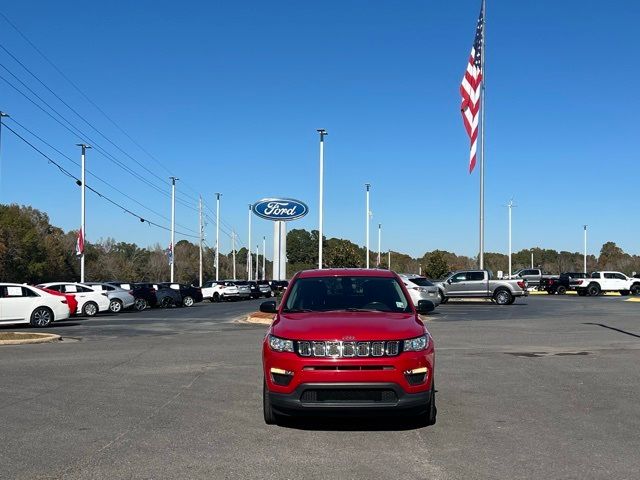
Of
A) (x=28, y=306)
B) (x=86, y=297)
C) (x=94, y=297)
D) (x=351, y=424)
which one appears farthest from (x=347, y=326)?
(x=94, y=297)

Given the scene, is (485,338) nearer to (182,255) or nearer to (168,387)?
(168,387)

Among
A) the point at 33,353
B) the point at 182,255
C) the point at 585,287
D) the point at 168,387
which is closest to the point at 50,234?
the point at 182,255

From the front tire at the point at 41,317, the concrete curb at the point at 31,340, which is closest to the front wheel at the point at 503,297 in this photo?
the front tire at the point at 41,317

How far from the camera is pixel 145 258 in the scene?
390ft

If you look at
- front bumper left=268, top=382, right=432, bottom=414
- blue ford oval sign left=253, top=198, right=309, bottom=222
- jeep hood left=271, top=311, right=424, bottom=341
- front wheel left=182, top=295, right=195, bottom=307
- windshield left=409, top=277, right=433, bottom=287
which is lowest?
front wheel left=182, top=295, right=195, bottom=307

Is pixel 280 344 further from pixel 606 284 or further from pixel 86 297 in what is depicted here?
pixel 606 284

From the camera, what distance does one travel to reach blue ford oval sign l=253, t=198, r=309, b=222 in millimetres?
60844

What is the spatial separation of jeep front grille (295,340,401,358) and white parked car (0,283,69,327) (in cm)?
1937

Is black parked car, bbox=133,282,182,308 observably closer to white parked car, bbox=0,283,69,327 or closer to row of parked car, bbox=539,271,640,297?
white parked car, bbox=0,283,69,327

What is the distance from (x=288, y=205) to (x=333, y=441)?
54.1 m

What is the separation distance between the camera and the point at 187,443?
7258mm

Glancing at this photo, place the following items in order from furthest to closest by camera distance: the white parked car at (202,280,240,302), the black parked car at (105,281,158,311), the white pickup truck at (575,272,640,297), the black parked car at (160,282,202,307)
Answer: the white parked car at (202,280,240,302) → the white pickup truck at (575,272,640,297) → the black parked car at (160,282,202,307) → the black parked car at (105,281,158,311)

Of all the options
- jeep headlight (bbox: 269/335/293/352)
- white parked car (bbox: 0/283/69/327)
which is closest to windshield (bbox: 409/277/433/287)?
white parked car (bbox: 0/283/69/327)

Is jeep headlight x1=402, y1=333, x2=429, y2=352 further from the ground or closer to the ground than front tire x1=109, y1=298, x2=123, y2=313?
further from the ground
